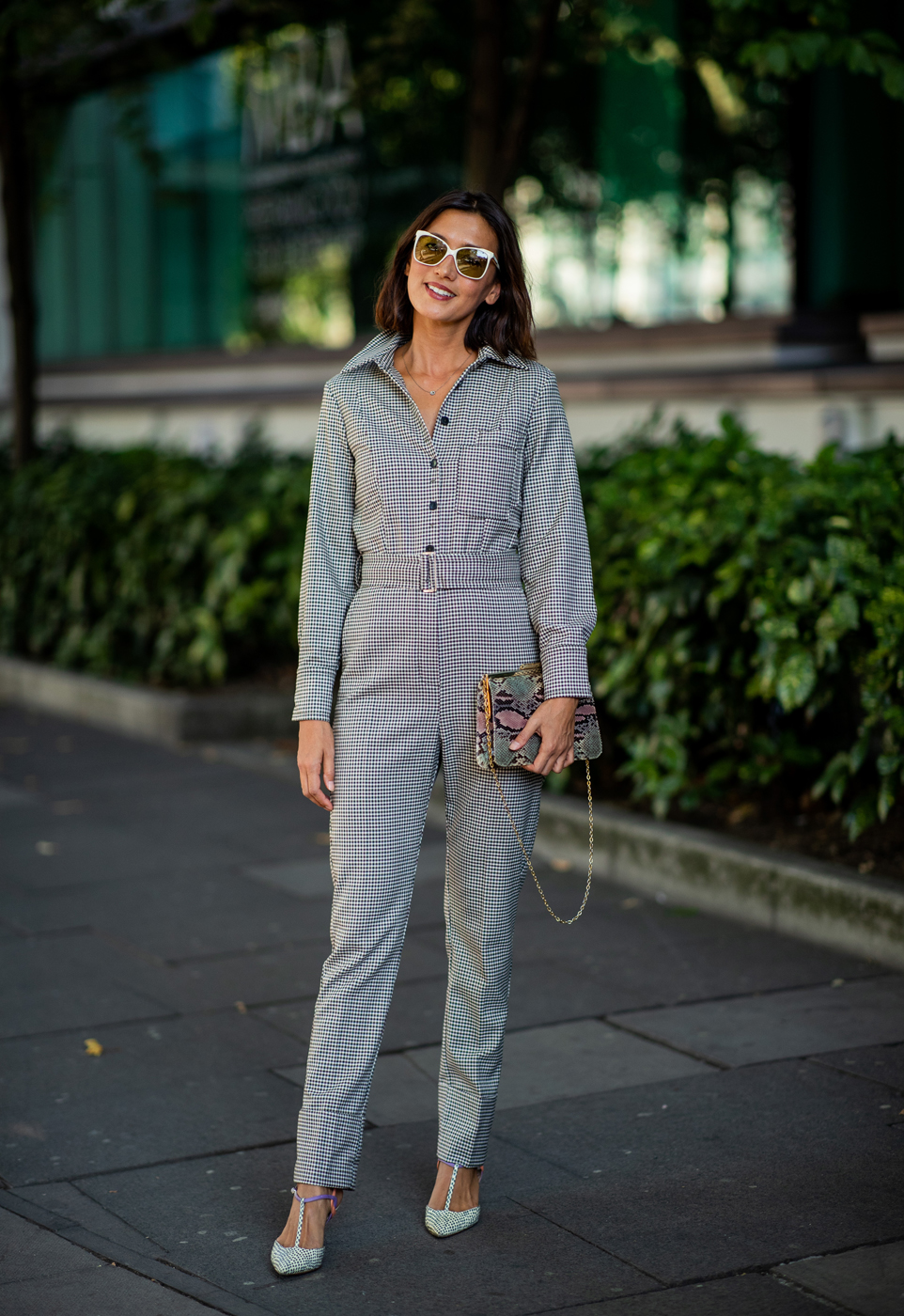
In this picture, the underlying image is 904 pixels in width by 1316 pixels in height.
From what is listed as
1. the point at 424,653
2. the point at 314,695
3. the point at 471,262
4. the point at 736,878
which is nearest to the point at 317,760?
the point at 314,695

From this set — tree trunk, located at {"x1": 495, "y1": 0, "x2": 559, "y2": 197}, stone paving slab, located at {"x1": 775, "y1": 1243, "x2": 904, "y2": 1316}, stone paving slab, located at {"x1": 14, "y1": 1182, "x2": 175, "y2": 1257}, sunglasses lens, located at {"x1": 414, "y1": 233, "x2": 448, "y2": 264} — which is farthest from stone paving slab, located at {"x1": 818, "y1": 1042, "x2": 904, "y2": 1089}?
tree trunk, located at {"x1": 495, "y1": 0, "x2": 559, "y2": 197}

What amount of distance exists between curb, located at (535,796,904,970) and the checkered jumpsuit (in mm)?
2135

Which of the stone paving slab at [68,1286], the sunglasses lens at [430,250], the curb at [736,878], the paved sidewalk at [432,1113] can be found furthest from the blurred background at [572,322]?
the stone paving slab at [68,1286]

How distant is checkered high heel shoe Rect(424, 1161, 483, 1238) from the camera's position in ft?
11.4

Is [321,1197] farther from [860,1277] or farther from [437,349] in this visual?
[437,349]

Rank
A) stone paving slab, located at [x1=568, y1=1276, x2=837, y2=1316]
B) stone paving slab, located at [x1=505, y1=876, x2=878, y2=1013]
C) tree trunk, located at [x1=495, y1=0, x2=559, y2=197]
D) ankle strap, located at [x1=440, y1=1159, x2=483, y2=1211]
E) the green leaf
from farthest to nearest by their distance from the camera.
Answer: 1. tree trunk, located at [x1=495, y1=0, x2=559, y2=197]
2. the green leaf
3. stone paving slab, located at [x1=505, y1=876, x2=878, y2=1013]
4. ankle strap, located at [x1=440, y1=1159, x2=483, y2=1211]
5. stone paving slab, located at [x1=568, y1=1276, x2=837, y2=1316]

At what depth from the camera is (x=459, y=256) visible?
3400 millimetres

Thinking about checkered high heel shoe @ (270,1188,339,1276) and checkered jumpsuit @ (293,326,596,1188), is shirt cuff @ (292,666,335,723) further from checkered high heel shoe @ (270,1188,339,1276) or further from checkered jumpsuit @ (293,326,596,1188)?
checkered high heel shoe @ (270,1188,339,1276)

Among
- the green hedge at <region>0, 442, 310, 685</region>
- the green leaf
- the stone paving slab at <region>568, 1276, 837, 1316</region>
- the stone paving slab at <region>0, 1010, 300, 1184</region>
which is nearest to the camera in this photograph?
the stone paving slab at <region>568, 1276, 837, 1316</region>

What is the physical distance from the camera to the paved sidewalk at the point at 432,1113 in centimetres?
329

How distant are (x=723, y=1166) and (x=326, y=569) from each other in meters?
1.62

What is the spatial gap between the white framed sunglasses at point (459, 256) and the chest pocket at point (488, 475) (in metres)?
0.33

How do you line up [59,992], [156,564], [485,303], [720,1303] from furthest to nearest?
[156,564] < [59,992] < [485,303] < [720,1303]

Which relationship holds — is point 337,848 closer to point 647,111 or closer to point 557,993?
point 557,993
